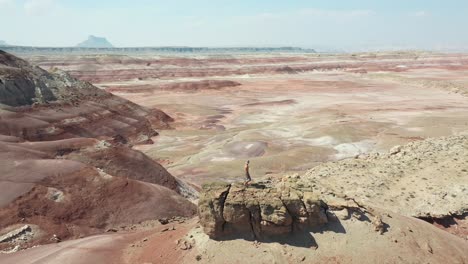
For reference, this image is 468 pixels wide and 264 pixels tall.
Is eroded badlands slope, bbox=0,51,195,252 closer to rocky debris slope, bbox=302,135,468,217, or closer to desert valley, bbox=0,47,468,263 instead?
desert valley, bbox=0,47,468,263

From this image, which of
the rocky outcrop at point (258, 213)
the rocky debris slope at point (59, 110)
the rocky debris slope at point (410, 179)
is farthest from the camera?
the rocky debris slope at point (59, 110)

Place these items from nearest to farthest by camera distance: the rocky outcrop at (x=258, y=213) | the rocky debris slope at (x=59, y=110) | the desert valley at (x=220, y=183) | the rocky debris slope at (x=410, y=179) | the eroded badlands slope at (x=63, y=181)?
1. the rocky outcrop at (x=258, y=213)
2. the desert valley at (x=220, y=183)
3. the eroded badlands slope at (x=63, y=181)
4. the rocky debris slope at (x=410, y=179)
5. the rocky debris slope at (x=59, y=110)

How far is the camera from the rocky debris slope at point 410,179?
2734cm

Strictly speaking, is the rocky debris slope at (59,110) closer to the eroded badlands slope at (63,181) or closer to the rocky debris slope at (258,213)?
the eroded badlands slope at (63,181)

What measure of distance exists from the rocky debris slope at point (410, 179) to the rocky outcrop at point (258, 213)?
737cm

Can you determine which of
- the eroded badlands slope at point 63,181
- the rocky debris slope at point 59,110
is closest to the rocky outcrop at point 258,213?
the eroded badlands slope at point 63,181

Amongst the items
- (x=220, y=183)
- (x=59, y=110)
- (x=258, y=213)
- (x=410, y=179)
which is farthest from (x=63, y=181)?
(x=59, y=110)

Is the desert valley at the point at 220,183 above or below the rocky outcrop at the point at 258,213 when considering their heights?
below

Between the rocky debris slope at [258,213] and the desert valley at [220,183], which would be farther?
the desert valley at [220,183]

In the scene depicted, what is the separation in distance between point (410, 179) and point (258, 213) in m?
17.4

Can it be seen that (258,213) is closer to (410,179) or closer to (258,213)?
(258,213)

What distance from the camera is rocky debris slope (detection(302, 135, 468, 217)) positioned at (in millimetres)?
27344

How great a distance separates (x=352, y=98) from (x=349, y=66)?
346 ft

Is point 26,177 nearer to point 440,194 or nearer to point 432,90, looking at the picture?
point 440,194
